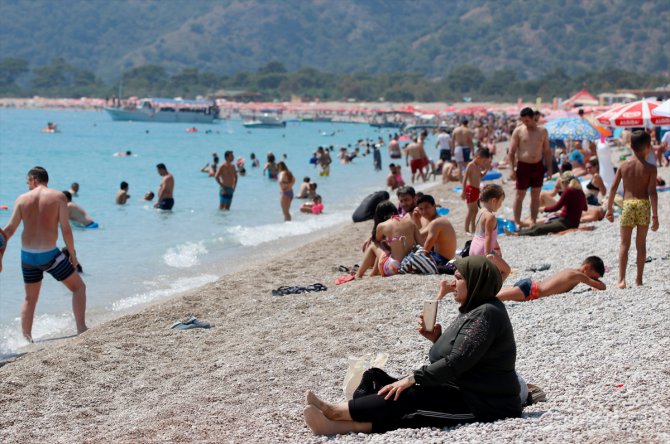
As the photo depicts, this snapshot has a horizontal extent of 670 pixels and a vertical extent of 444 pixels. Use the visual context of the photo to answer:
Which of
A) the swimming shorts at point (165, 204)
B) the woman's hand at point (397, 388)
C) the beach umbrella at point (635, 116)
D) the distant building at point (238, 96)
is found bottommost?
the swimming shorts at point (165, 204)

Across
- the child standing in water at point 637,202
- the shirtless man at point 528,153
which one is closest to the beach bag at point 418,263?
the child standing in water at point 637,202

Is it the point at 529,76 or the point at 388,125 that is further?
the point at 529,76

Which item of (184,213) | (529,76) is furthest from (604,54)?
(184,213)

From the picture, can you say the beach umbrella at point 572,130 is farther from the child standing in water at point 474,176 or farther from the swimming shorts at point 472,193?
the swimming shorts at point 472,193

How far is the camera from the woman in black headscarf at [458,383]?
13.3ft

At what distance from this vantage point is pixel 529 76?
617 ft

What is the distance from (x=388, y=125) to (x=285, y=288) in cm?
8122

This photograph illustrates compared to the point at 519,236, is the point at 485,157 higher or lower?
higher

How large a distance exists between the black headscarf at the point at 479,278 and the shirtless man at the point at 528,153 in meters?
6.29

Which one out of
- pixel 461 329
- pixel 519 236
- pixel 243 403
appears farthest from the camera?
pixel 519 236

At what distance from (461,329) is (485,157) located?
6.99 meters

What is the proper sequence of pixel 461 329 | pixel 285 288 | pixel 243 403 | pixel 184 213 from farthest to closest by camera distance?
pixel 184 213 < pixel 285 288 < pixel 243 403 < pixel 461 329

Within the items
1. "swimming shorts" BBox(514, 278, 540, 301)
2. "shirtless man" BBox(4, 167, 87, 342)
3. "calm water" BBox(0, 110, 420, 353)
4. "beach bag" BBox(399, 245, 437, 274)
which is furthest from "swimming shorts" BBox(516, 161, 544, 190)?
"shirtless man" BBox(4, 167, 87, 342)

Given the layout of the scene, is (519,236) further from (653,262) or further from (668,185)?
(668,185)
